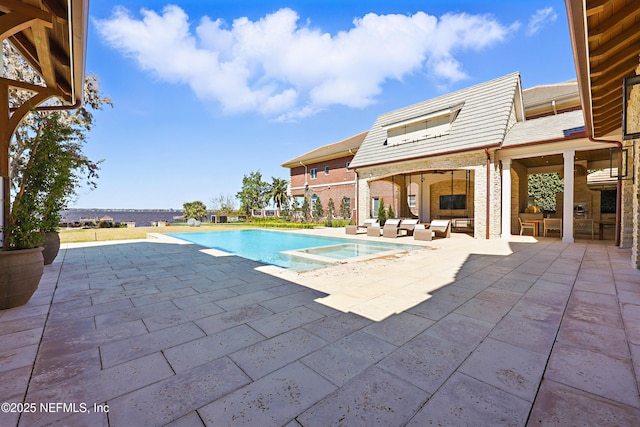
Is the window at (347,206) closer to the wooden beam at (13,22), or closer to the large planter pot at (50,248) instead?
the large planter pot at (50,248)

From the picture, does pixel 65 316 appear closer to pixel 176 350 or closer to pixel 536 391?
pixel 176 350

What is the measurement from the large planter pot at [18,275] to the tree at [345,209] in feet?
63.7

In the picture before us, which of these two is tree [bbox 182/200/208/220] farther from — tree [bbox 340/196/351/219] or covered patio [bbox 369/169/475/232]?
covered patio [bbox 369/169/475/232]

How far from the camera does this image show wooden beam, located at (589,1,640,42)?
3.08m

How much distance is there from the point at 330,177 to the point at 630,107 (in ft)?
63.3

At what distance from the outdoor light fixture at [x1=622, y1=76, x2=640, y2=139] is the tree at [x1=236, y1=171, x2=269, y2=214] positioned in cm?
2706

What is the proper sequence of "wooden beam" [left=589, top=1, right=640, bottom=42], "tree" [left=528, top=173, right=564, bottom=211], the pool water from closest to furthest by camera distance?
1. "wooden beam" [left=589, top=1, right=640, bottom=42]
2. the pool water
3. "tree" [left=528, top=173, right=564, bottom=211]

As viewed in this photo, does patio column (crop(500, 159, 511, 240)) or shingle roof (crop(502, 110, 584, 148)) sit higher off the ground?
shingle roof (crop(502, 110, 584, 148))

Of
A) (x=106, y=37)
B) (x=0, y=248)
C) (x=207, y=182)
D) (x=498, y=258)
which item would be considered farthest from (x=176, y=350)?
(x=207, y=182)

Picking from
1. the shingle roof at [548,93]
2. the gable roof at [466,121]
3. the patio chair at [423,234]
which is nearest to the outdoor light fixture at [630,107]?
the gable roof at [466,121]

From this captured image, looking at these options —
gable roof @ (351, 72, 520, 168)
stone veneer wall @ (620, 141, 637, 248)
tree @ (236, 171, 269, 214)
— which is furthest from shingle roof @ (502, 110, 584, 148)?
tree @ (236, 171, 269, 214)

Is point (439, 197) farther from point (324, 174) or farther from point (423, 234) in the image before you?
point (324, 174)

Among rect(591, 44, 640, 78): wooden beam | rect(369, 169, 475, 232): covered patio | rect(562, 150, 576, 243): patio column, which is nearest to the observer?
rect(591, 44, 640, 78): wooden beam

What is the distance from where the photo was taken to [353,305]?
3.39m
